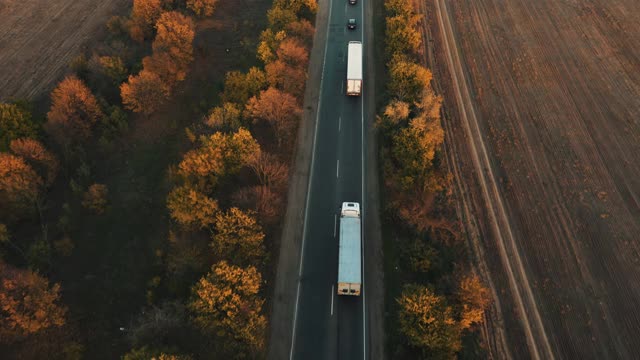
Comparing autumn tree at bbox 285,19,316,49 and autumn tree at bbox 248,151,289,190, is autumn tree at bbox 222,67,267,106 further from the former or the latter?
autumn tree at bbox 285,19,316,49

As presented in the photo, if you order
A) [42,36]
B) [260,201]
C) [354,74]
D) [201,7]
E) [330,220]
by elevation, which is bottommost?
[330,220]

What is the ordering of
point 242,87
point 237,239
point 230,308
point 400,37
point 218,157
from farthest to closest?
1. point 400,37
2. point 242,87
3. point 218,157
4. point 237,239
5. point 230,308

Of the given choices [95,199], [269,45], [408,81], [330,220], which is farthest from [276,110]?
[95,199]

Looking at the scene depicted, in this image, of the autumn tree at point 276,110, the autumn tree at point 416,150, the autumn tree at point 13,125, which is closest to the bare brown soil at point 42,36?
the autumn tree at point 13,125

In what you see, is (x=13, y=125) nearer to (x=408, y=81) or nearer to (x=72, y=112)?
(x=72, y=112)

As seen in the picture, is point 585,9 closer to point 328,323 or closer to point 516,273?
point 516,273

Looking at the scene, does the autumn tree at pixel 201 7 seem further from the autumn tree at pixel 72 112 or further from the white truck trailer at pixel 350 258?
the white truck trailer at pixel 350 258
